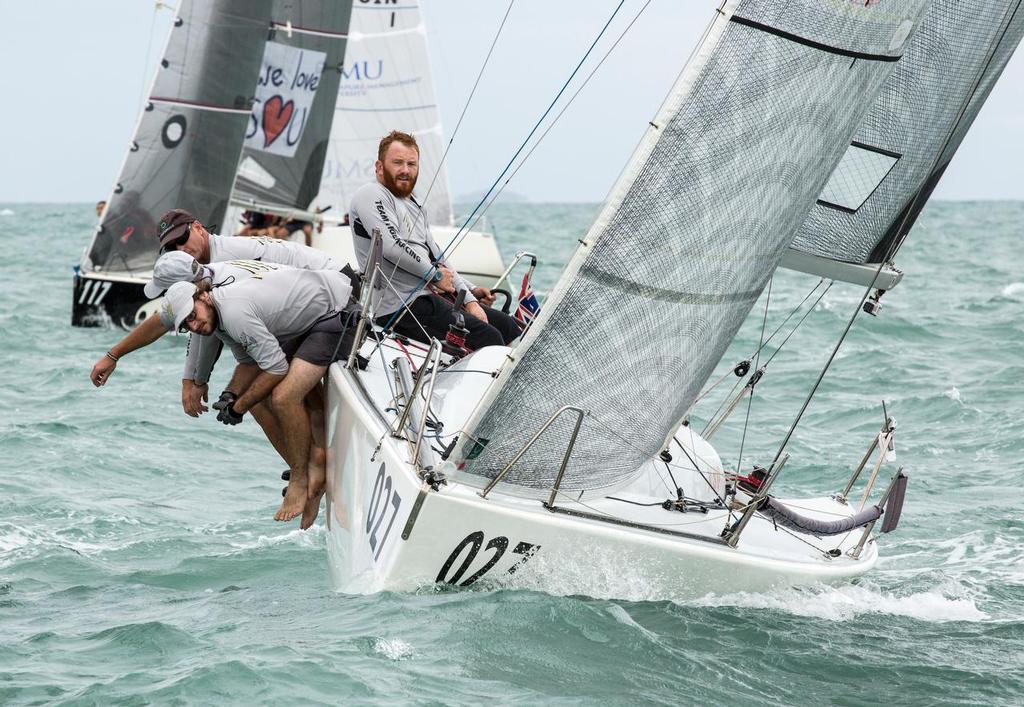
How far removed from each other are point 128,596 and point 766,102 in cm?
289

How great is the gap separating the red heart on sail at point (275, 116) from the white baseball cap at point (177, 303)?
11.3 meters

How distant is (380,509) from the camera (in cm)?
417

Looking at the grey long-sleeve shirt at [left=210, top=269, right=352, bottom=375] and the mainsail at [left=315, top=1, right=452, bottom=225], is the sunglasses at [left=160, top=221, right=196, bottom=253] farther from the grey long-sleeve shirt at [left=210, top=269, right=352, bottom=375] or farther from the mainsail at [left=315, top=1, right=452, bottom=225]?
the mainsail at [left=315, top=1, right=452, bottom=225]

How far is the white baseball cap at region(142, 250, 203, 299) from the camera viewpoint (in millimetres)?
4398

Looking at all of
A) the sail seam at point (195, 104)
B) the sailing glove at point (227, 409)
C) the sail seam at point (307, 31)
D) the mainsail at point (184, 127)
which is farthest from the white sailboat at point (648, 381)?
the sail seam at point (307, 31)

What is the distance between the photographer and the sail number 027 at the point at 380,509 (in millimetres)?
4043

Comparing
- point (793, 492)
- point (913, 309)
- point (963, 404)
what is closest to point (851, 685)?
point (793, 492)

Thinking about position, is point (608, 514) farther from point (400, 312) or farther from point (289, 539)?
point (289, 539)

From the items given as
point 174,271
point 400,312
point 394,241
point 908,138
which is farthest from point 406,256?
point 908,138

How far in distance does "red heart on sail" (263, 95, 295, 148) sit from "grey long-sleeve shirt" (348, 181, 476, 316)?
10589 millimetres

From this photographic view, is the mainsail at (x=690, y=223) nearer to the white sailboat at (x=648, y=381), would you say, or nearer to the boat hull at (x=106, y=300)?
the white sailboat at (x=648, y=381)

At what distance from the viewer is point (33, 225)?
142 feet

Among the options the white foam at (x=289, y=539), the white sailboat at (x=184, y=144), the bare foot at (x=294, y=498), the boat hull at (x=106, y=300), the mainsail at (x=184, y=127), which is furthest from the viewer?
the mainsail at (x=184, y=127)

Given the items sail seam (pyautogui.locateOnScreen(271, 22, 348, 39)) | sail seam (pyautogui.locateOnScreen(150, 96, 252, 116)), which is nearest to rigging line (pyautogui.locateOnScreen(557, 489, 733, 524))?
sail seam (pyautogui.locateOnScreen(150, 96, 252, 116))
